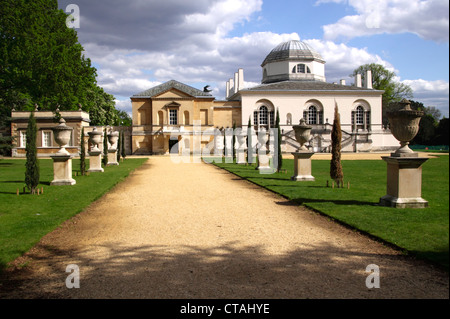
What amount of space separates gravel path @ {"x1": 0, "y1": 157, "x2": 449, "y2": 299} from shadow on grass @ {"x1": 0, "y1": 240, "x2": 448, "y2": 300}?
12 mm

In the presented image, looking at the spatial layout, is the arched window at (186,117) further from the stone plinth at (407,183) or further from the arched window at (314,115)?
the stone plinth at (407,183)

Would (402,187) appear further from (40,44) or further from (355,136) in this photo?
(355,136)

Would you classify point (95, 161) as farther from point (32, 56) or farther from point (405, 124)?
point (405, 124)

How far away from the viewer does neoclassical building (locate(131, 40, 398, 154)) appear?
5059 cm

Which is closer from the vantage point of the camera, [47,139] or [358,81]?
[47,139]

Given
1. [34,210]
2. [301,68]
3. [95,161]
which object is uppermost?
[301,68]

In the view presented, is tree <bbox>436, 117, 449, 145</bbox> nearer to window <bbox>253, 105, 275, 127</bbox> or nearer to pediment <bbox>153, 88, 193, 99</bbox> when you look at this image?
window <bbox>253, 105, 275, 127</bbox>

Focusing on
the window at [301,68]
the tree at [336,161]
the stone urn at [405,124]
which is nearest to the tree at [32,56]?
the tree at [336,161]

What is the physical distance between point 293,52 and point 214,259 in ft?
188

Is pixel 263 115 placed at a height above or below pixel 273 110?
below

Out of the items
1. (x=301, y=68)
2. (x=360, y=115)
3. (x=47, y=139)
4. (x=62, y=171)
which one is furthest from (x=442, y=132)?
(x=62, y=171)

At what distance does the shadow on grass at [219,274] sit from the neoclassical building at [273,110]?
44516 mm

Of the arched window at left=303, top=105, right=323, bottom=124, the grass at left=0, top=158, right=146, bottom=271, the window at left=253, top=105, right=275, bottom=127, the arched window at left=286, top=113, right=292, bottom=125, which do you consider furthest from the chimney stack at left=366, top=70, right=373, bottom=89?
the grass at left=0, top=158, right=146, bottom=271

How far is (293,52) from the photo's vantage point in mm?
58969
